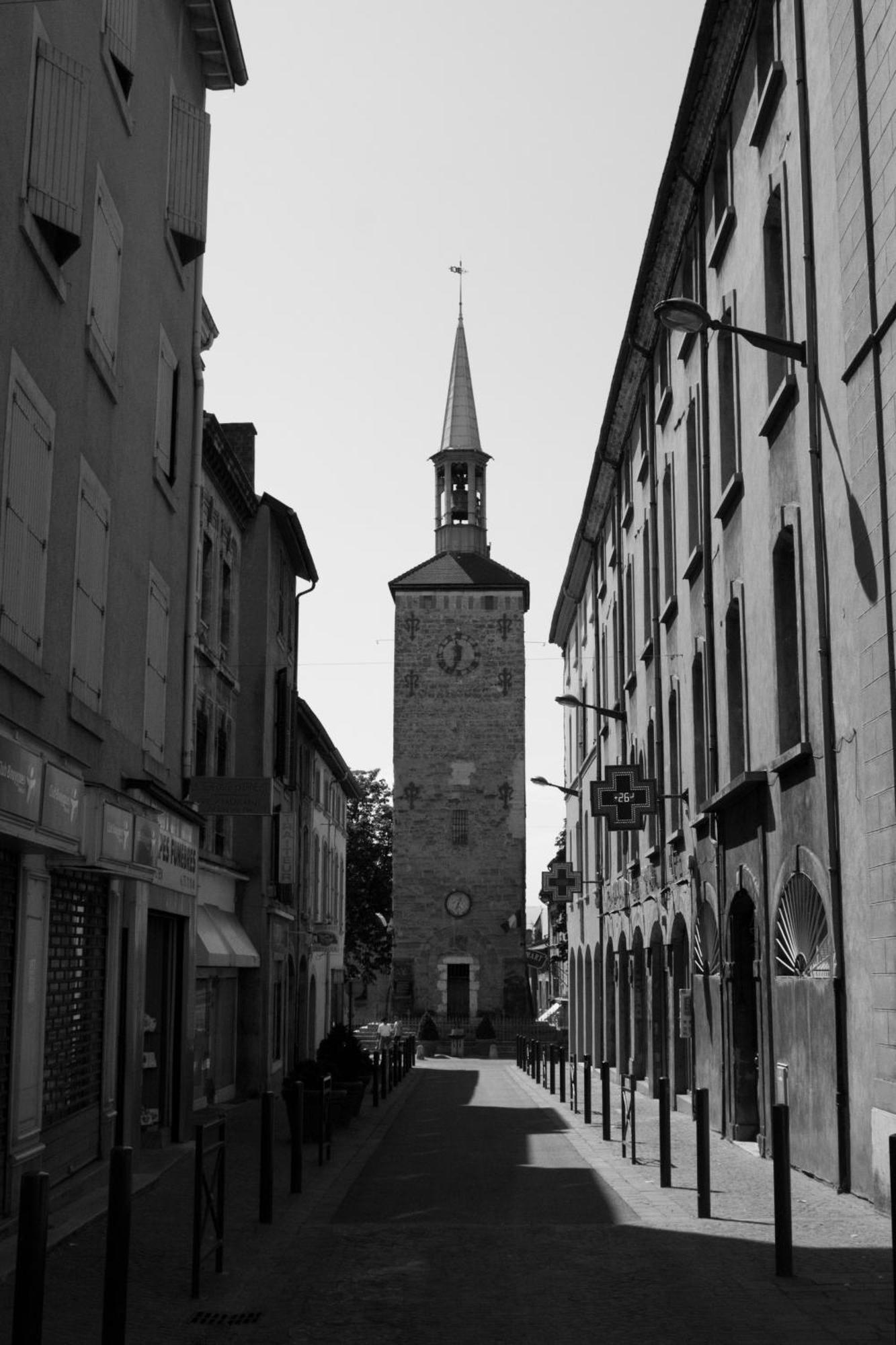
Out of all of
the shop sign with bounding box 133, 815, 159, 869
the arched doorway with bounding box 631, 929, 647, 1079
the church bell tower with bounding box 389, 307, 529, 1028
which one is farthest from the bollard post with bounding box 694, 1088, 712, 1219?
the church bell tower with bounding box 389, 307, 529, 1028

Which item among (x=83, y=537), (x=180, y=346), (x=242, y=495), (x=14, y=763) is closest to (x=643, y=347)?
(x=242, y=495)

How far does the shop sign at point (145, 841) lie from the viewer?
579 inches

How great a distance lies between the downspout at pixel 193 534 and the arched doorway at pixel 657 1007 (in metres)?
10.2

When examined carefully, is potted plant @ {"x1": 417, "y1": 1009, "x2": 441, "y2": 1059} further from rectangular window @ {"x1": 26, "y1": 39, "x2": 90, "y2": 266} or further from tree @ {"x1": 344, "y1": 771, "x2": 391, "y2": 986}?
rectangular window @ {"x1": 26, "y1": 39, "x2": 90, "y2": 266}

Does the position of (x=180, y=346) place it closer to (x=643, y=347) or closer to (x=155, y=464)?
(x=155, y=464)

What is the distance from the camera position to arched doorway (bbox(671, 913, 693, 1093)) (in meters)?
23.8

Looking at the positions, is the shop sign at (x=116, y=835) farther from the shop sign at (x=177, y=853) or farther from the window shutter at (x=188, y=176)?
the window shutter at (x=188, y=176)

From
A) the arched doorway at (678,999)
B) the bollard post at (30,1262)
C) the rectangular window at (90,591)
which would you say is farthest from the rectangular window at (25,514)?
the arched doorway at (678,999)

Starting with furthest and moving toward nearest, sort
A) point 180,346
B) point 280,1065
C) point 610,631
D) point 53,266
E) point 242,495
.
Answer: point 610,631, point 280,1065, point 242,495, point 180,346, point 53,266

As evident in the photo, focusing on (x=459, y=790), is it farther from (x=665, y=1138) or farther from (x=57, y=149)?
(x=57, y=149)

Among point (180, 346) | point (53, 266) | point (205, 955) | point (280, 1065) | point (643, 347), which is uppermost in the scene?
point (643, 347)

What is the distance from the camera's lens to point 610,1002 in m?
35.1

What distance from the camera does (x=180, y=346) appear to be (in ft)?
61.3

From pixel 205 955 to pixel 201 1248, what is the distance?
1348 centimetres
